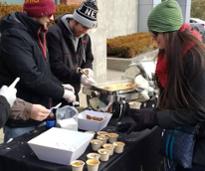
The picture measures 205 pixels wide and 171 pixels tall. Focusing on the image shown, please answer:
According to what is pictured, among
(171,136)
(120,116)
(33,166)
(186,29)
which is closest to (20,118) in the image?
(33,166)

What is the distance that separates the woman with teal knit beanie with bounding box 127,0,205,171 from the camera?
2.08 m

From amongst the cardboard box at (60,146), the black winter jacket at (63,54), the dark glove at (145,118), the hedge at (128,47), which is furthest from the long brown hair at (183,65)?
the hedge at (128,47)

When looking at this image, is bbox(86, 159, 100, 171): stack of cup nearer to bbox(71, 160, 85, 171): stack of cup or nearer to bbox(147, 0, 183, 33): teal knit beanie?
bbox(71, 160, 85, 171): stack of cup

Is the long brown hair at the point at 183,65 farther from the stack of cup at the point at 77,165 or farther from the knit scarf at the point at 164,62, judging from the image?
the stack of cup at the point at 77,165

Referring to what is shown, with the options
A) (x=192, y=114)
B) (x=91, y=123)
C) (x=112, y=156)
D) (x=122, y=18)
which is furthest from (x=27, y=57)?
(x=122, y=18)

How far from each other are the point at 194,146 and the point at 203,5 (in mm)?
29477

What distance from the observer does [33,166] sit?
2.11 metres

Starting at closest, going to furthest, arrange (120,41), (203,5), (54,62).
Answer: (54,62) < (120,41) < (203,5)

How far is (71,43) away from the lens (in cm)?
333

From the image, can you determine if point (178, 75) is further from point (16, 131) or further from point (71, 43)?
point (71, 43)

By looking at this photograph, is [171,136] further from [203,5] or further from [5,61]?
[203,5]

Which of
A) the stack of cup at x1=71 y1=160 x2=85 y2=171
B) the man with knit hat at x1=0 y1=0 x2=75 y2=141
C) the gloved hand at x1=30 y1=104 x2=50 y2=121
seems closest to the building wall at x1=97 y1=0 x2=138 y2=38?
the man with knit hat at x1=0 y1=0 x2=75 y2=141

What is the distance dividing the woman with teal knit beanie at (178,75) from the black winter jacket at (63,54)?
1.19 m

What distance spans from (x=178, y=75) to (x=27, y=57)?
1114mm
